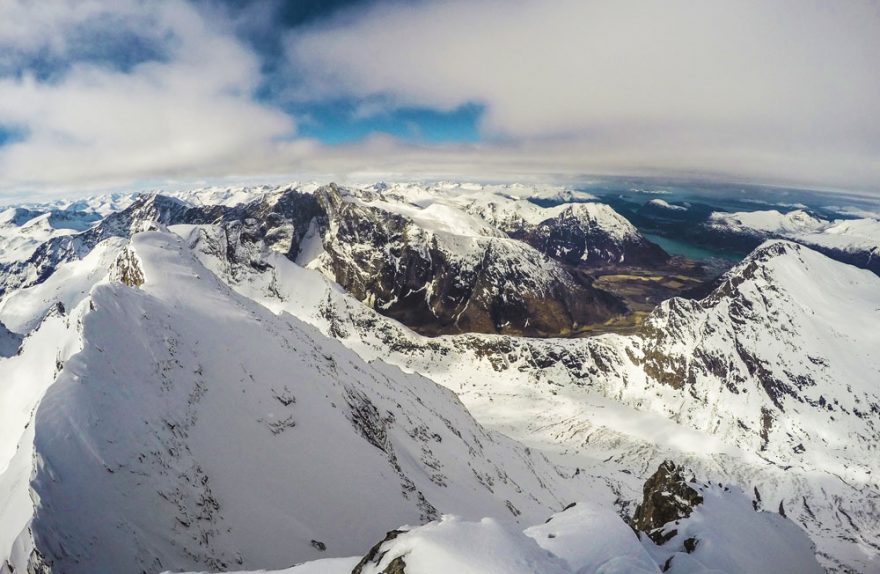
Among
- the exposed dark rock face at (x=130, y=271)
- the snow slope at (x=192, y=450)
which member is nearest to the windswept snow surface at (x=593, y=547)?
the snow slope at (x=192, y=450)

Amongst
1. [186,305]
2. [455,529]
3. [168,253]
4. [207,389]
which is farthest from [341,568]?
[168,253]

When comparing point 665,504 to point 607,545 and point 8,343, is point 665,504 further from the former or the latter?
point 8,343

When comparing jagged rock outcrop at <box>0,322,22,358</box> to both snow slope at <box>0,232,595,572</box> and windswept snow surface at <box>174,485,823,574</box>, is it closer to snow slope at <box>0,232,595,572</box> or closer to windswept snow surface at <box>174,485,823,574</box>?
snow slope at <box>0,232,595,572</box>

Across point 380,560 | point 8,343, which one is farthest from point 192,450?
point 8,343

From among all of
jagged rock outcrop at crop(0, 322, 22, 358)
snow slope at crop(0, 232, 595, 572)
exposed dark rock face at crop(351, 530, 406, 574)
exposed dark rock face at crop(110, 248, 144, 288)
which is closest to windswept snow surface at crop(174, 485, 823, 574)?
exposed dark rock face at crop(351, 530, 406, 574)

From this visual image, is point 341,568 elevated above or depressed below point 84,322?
below

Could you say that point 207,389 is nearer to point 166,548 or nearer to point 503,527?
point 166,548
